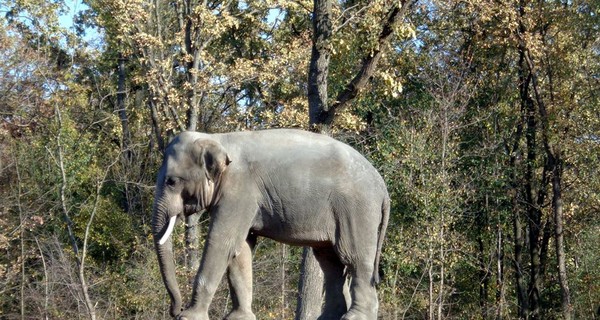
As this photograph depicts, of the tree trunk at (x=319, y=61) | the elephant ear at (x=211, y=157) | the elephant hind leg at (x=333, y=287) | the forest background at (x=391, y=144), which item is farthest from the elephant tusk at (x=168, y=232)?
the forest background at (x=391, y=144)

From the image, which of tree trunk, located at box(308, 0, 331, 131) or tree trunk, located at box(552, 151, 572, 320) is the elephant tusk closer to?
tree trunk, located at box(308, 0, 331, 131)

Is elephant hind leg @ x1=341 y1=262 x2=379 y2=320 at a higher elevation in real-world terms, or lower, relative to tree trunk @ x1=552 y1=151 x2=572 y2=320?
lower

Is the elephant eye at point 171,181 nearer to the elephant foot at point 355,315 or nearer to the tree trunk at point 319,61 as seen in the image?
the elephant foot at point 355,315

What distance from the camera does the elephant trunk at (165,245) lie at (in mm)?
7785

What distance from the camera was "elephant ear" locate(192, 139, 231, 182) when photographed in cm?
763

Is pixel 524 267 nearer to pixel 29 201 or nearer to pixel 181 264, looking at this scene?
pixel 181 264

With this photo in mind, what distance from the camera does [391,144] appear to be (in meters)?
20.5

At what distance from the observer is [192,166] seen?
25.3ft

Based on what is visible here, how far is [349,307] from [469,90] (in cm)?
1533

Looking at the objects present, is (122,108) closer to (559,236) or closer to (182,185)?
(559,236)

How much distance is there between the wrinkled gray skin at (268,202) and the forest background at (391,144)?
10.5 m

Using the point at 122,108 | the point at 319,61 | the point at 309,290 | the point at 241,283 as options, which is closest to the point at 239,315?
the point at 241,283

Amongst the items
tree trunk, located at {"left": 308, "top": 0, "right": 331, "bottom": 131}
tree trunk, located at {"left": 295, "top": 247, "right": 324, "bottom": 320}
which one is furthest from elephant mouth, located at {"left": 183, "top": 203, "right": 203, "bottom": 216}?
tree trunk, located at {"left": 295, "top": 247, "right": 324, "bottom": 320}

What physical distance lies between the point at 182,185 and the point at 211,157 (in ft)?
1.09
